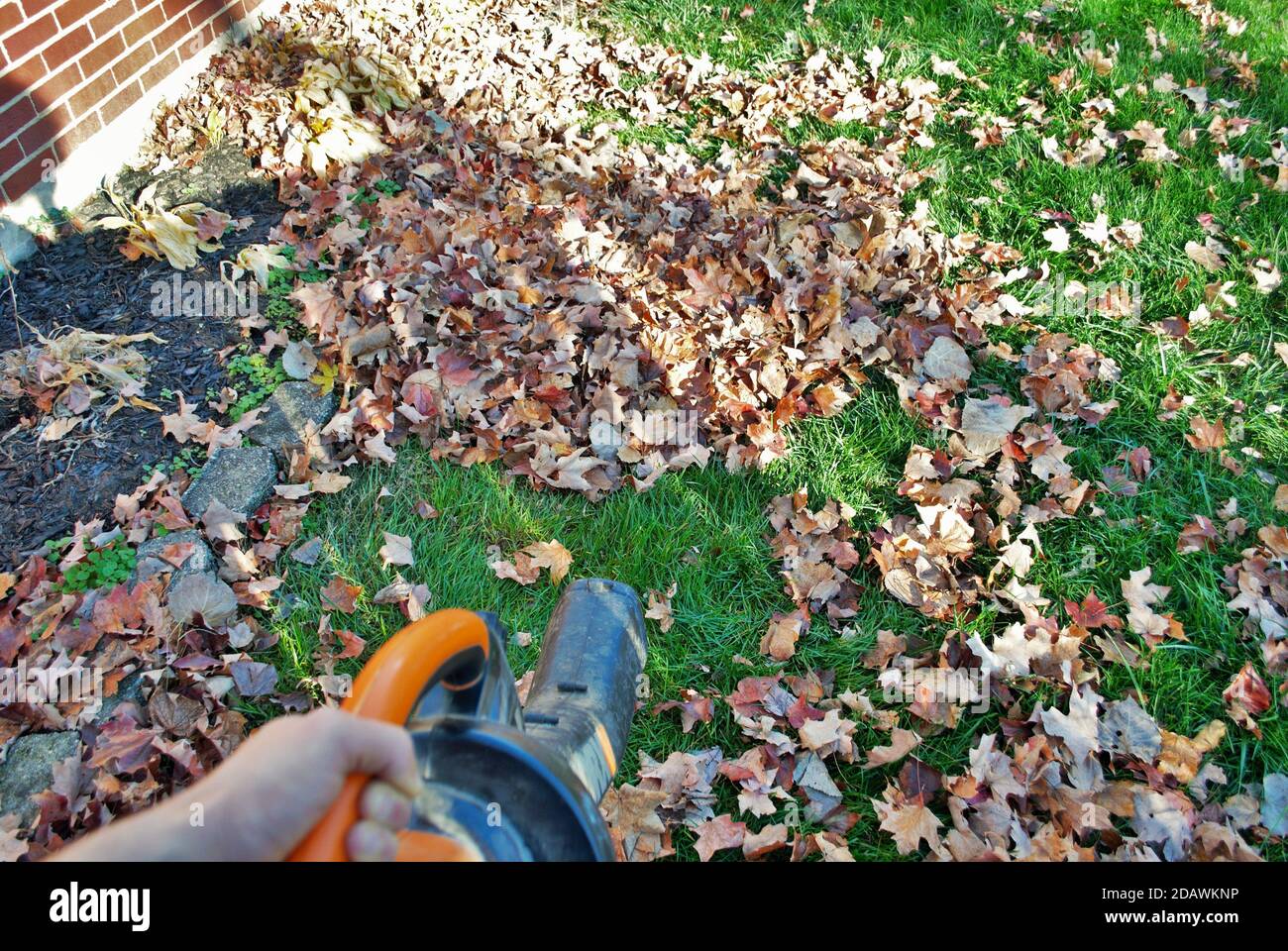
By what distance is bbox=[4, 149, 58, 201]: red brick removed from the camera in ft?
11.1

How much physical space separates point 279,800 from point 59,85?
399 cm

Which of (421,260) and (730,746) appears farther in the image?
(421,260)

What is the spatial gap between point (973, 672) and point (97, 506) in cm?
288

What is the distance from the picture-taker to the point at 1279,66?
15.8ft

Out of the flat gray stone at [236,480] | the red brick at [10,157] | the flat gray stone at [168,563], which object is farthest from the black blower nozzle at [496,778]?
the red brick at [10,157]

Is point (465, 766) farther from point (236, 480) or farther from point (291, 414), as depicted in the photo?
point (291, 414)

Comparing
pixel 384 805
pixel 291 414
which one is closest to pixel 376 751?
pixel 384 805

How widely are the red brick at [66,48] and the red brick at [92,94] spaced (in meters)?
0.12

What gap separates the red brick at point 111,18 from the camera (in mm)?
3668

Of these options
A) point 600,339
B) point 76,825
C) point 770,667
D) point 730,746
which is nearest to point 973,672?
point 770,667

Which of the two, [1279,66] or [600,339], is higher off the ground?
[1279,66]

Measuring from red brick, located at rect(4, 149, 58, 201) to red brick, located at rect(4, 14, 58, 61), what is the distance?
374 mm

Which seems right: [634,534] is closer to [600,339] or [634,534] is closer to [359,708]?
[600,339]
